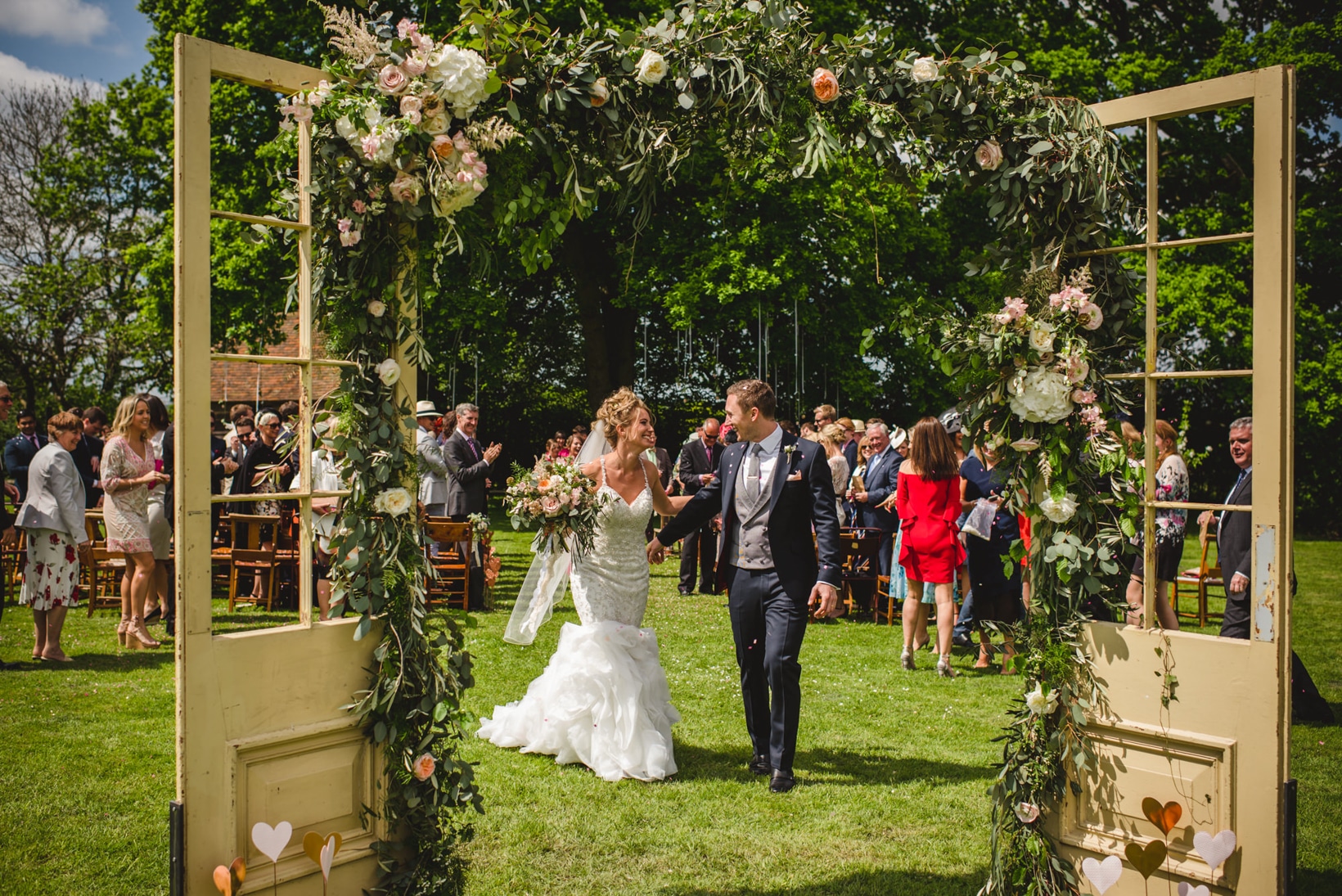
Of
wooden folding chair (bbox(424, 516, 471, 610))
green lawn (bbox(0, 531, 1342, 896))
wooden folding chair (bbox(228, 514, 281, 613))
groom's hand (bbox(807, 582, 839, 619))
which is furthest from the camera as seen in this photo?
wooden folding chair (bbox(228, 514, 281, 613))

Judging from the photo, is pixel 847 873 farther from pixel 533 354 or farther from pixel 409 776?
pixel 533 354

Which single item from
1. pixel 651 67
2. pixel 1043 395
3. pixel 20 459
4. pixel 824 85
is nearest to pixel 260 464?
pixel 20 459

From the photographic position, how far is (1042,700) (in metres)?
3.66

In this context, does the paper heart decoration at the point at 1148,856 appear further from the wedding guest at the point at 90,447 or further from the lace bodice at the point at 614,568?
the wedding guest at the point at 90,447

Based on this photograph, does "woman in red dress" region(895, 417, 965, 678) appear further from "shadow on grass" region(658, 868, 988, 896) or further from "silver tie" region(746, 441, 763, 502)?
"shadow on grass" region(658, 868, 988, 896)

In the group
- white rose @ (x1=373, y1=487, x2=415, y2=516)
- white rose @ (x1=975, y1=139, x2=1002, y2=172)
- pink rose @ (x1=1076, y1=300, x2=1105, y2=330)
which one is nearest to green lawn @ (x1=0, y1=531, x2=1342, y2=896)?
white rose @ (x1=373, y1=487, x2=415, y2=516)

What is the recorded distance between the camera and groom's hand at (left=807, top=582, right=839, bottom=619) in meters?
5.21

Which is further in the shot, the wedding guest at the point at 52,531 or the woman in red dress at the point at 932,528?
the woman in red dress at the point at 932,528

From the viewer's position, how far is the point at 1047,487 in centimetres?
375

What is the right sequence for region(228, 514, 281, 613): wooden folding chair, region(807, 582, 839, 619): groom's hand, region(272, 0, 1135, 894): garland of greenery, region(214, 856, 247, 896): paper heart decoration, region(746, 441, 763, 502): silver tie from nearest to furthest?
1. region(214, 856, 247, 896): paper heart decoration
2. region(272, 0, 1135, 894): garland of greenery
3. region(807, 582, 839, 619): groom's hand
4. region(746, 441, 763, 502): silver tie
5. region(228, 514, 281, 613): wooden folding chair

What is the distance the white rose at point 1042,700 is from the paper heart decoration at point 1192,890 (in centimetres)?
70

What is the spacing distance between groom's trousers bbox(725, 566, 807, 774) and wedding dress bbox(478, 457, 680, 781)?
0.60 meters

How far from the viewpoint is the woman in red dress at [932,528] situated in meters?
8.02

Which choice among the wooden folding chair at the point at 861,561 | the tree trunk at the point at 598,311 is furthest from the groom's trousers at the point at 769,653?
the tree trunk at the point at 598,311
